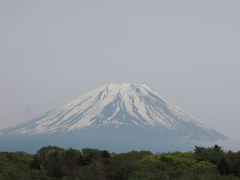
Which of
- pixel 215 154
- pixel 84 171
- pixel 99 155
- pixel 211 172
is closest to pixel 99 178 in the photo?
pixel 84 171

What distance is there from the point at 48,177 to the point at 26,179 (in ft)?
11.5

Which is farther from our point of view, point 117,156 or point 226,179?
point 117,156

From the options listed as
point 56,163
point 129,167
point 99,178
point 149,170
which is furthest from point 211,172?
point 56,163

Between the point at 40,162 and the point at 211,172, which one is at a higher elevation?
the point at 40,162

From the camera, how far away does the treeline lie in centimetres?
4309

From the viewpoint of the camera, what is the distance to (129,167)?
49.4m

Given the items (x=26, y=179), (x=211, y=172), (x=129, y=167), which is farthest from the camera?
(x=129, y=167)

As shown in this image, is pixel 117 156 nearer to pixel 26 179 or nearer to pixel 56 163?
pixel 56 163

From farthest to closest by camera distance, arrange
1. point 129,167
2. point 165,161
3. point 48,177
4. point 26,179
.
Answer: point 165,161 < point 129,167 < point 48,177 < point 26,179

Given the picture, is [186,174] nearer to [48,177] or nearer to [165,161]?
[165,161]

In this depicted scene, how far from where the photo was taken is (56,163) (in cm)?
4856

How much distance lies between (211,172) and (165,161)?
8.52 meters

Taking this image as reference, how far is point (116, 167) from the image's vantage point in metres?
49.9

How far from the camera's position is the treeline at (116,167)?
4309 centimetres
